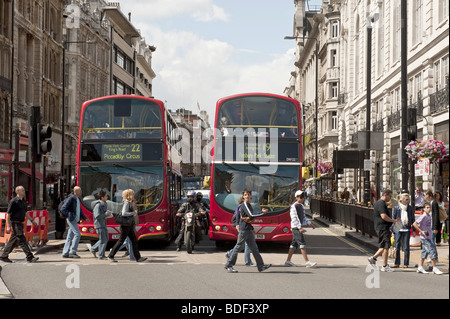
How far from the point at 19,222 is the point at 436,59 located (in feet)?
68.5

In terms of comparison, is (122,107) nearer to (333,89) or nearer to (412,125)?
(412,125)

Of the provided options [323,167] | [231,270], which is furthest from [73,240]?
[323,167]

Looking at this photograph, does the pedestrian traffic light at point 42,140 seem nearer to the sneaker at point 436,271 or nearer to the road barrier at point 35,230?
the road barrier at point 35,230

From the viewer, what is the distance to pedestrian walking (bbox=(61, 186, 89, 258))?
57.6ft

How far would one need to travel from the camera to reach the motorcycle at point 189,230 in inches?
741

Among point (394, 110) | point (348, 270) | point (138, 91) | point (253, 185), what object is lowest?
point (348, 270)

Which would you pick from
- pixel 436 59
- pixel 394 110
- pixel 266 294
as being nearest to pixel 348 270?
pixel 266 294

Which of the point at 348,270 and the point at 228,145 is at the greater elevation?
the point at 228,145

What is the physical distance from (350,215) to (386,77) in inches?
688

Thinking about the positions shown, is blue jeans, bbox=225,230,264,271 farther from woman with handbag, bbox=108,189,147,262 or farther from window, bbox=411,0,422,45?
window, bbox=411,0,422,45

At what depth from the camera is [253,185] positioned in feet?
63.6

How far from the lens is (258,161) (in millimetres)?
19500

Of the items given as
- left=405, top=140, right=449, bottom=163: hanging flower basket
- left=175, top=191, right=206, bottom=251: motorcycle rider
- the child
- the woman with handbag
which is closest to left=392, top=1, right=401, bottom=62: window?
left=405, top=140, right=449, bottom=163: hanging flower basket

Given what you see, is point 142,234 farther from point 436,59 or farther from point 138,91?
point 138,91
